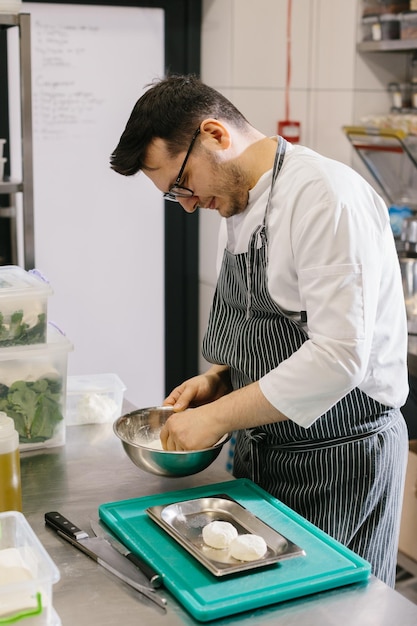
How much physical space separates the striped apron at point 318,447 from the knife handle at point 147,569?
43 centimetres

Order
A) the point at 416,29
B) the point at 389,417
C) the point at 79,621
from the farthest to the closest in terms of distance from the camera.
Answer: the point at 416,29, the point at 389,417, the point at 79,621

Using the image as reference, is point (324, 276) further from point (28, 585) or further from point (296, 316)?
point (28, 585)

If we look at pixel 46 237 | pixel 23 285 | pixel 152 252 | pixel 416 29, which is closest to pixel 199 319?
pixel 152 252

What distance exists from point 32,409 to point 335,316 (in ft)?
2.26

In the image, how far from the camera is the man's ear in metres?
1.51

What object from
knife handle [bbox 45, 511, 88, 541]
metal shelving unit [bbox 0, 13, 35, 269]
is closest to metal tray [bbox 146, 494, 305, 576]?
knife handle [bbox 45, 511, 88, 541]

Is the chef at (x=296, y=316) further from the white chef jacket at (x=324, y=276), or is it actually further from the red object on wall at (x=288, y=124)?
the red object on wall at (x=288, y=124)

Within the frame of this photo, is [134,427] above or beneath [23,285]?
beneath

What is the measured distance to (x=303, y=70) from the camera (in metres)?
3.33

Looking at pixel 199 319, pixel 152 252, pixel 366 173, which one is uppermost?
pixel 366 173

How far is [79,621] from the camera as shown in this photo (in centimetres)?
115

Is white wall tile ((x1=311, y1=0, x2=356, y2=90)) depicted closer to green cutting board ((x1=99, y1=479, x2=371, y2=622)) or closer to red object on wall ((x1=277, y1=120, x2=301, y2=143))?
red object on wall ((x1=277, y1=120, x2=301, y2=143))

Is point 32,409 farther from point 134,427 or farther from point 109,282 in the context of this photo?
point 109,282

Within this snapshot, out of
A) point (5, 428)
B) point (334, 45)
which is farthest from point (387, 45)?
point (5, 428)
